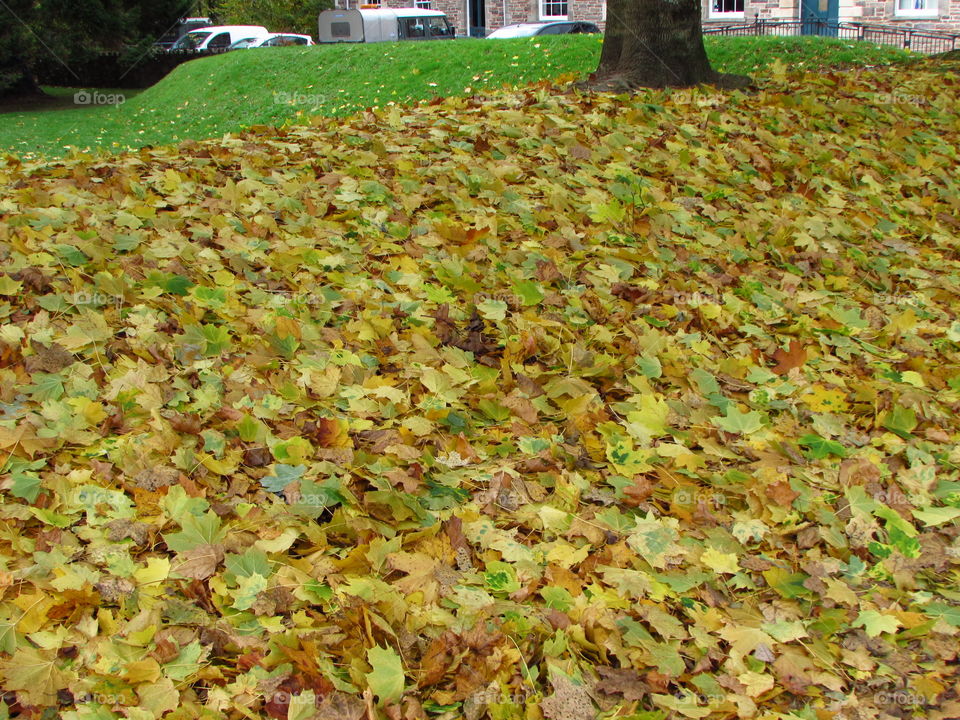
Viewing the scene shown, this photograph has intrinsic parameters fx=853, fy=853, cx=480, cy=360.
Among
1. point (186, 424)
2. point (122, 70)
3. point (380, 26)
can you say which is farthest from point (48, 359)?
point (122, 70)

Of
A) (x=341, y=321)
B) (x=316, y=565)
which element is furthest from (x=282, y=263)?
(x=316, y=565)

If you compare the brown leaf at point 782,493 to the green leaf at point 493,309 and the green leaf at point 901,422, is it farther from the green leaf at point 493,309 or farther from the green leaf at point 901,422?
the green leaf at point 493,309

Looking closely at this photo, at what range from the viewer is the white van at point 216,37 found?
2689 cm

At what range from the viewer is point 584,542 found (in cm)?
283

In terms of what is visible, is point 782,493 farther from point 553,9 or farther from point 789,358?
point 553,9

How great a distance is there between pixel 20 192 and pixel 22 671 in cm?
354

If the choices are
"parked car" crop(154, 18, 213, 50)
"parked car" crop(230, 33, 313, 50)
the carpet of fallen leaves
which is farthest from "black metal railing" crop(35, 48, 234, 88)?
the carpet of fallen leaves

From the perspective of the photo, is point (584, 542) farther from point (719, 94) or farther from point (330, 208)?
point (719, 94)

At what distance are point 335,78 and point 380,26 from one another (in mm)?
11596

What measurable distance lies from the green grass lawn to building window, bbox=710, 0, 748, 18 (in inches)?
596

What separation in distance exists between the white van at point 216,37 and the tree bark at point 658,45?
21.2 m

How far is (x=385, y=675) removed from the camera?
2.20 meters

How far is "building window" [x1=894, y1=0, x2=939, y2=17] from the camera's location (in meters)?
25.0

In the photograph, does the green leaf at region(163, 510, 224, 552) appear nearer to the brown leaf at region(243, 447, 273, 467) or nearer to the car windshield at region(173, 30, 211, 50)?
the brown leaf at region(243, 447, 273, 467)
